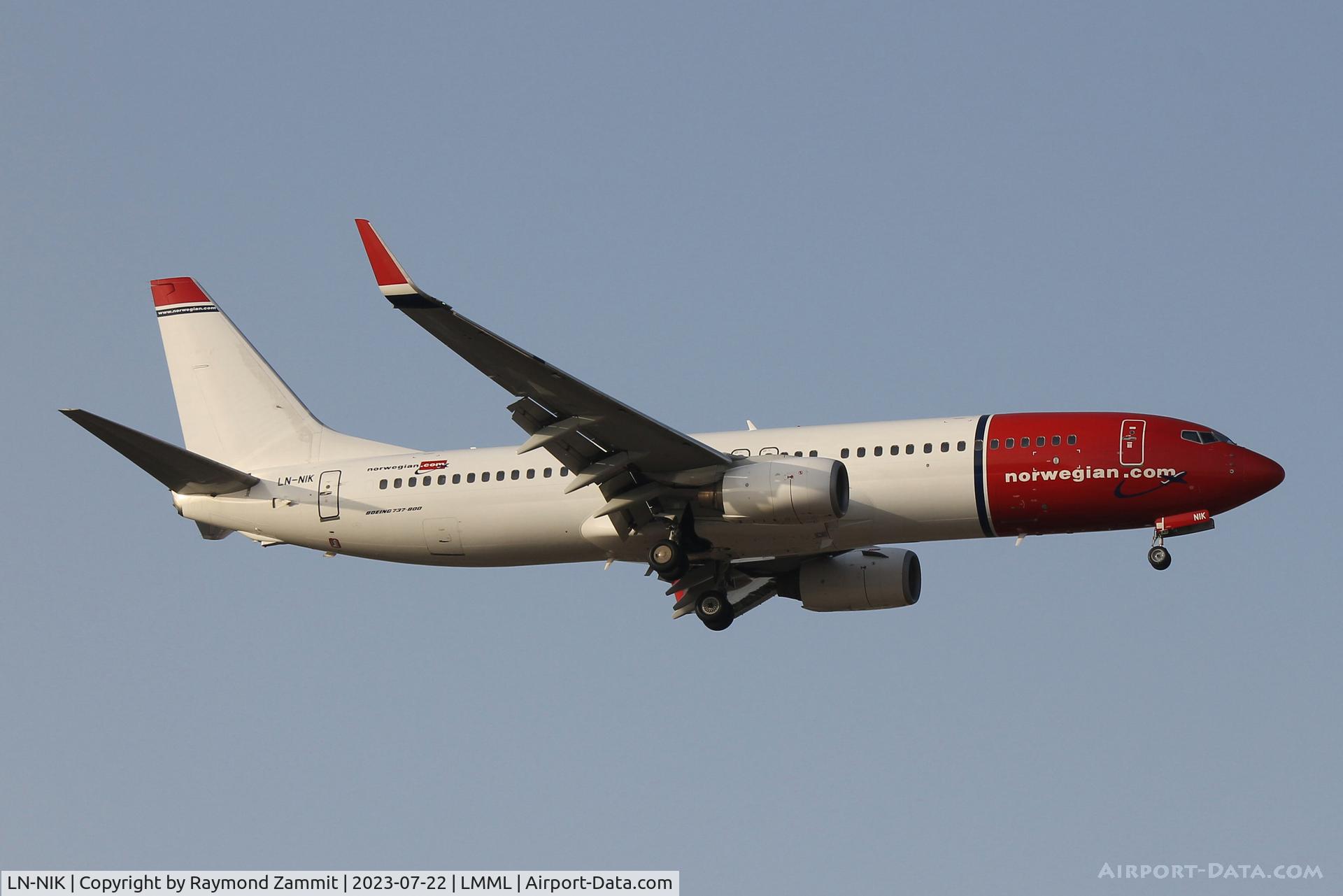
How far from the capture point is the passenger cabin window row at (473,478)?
1554 inches

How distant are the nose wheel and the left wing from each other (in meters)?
9.15

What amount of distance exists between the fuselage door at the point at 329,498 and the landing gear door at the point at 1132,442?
58.3ft

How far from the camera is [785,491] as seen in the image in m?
36.3

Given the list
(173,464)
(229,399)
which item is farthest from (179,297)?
(173,464)

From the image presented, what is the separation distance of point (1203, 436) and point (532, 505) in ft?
48.0

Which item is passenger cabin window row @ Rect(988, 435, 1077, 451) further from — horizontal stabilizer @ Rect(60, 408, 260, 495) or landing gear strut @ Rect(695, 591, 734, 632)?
horizontal stabilizer @ Rect(60, 408, 260, 495)

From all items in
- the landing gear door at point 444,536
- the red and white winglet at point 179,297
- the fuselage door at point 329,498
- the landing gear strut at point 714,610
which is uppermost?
the red and white winglet at point 179,297

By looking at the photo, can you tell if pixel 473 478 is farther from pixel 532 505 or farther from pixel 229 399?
pixel 229 399

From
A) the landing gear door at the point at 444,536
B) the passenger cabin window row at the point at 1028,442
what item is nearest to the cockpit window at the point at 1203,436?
the passenger cabin window row at the point at 1028,442

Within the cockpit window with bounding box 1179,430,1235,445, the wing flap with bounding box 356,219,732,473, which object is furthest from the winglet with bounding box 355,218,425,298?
the cockpit window with bounding box 1179,430,1235,445

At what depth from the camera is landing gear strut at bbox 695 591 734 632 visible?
41.6 metres

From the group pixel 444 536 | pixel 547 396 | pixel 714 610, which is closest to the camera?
pixel 547 396

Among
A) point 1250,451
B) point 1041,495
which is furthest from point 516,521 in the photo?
point 1250,451

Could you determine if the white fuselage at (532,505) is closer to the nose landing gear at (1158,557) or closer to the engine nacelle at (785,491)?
the engine nacelle at (785,491)
